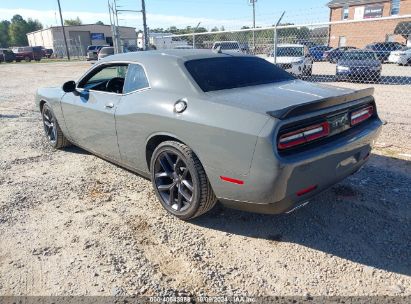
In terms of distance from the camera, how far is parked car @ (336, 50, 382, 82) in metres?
13.2

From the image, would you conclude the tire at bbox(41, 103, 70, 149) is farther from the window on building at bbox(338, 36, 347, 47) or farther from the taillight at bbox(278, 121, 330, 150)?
the window on building at bbox(338, 36, 347, 47)

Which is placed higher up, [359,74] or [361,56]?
[361,56]

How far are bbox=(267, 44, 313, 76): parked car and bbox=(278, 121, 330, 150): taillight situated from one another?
1064 centimetres

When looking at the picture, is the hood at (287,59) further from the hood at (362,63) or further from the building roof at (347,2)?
the building roof at (347,2)

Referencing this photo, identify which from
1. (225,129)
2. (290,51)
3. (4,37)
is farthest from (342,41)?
(4,37)

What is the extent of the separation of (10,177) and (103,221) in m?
1.92

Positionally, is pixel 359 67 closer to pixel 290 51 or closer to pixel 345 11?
pixel 290 51

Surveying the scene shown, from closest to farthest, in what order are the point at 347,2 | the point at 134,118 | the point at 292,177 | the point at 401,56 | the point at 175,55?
the point at 292,177 < the point at 134,118 < the point at 175,55 < the point at 401,56 < the point at 347,2

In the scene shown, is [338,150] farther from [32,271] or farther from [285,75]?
[32,271]

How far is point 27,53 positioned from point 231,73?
45684 millimetres

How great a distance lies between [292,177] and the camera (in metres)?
2.50

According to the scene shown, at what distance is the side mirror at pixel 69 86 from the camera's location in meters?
4.45

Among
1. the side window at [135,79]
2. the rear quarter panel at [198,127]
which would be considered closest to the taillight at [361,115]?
the rear quarter panel at [198,127]

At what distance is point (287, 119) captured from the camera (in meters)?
2.49
